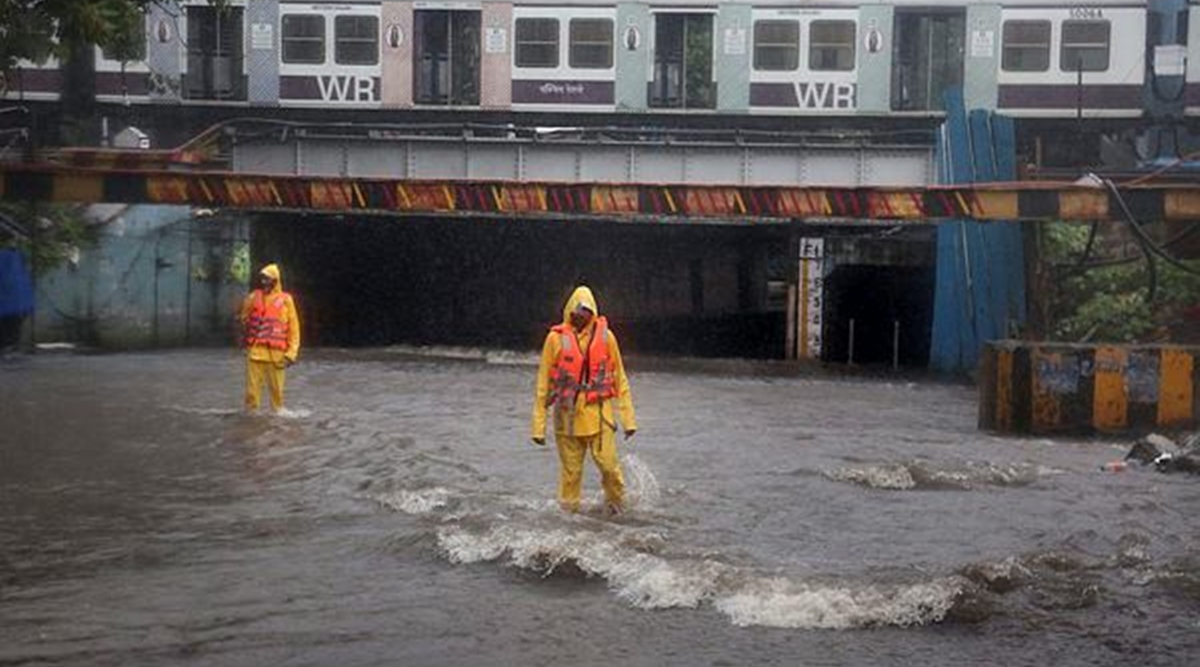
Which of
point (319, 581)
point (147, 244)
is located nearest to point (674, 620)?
point (319, 581)

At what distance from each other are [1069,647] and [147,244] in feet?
76.6

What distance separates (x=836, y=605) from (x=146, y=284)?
22327 mm

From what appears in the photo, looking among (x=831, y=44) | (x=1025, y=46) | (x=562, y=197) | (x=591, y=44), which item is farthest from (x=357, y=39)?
(x=1025, y=46)

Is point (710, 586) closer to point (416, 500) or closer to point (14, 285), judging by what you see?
point (416, 500)

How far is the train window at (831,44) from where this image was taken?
3080 cm

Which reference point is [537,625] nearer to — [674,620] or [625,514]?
[674,620]

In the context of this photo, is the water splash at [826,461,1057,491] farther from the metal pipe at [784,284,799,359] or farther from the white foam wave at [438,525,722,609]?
the metal pipe at [784,284,799,359]

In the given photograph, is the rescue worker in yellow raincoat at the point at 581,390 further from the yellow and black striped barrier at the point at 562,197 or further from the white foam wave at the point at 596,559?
the yellow and black striped barrier at the point at 562,197

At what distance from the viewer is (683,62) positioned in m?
31.6

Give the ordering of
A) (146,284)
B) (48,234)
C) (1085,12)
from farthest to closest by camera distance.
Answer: (1085,12) < (146,284) < (48,234)

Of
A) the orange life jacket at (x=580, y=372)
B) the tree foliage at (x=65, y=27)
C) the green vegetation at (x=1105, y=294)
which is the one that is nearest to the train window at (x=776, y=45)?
the green vegetation at (x=1105, y=294)

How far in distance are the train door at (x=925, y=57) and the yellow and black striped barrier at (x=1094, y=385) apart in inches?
556

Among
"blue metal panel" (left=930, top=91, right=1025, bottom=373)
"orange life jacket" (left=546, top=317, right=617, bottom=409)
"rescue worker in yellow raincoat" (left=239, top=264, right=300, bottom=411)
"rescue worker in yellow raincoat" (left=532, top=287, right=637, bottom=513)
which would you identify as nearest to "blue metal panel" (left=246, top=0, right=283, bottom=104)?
"blue metal panel" (left=930, top=91, right=1025, bottom=373)

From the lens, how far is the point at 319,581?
31.8 feet
